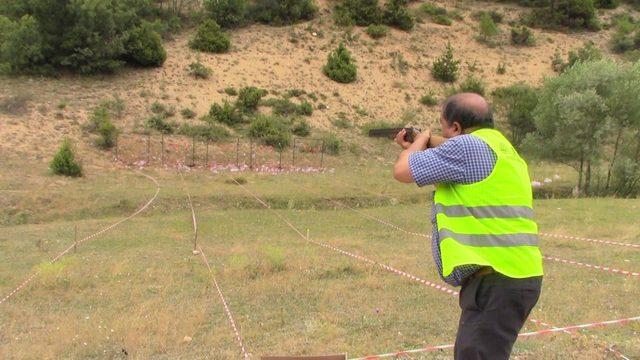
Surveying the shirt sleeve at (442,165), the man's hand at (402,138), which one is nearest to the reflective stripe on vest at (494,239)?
the shirt sleeve at (442,165)

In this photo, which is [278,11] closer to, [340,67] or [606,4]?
[340,67]

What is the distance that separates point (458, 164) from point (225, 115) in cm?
3318

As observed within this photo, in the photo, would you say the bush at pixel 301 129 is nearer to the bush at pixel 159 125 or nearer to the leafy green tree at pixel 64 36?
the bush at pixel 159 125

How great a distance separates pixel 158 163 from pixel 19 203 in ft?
30.9

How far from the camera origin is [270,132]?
3406 centimetres

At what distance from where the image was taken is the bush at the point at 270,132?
111ft

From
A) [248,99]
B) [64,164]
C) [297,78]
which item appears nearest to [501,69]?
[297,78]

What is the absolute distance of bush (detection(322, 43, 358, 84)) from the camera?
141 feet

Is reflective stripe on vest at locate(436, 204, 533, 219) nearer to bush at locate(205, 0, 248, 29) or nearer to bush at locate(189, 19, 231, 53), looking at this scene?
bush at locate(189, 19, 231, 53)

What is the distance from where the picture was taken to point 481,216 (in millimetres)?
2893

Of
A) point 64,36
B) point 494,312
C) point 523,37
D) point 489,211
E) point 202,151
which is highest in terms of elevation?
point 489,211

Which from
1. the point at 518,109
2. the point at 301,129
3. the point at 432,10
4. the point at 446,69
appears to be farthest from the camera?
the point at 432,10

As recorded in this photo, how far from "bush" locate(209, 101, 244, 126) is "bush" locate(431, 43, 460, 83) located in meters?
16.7

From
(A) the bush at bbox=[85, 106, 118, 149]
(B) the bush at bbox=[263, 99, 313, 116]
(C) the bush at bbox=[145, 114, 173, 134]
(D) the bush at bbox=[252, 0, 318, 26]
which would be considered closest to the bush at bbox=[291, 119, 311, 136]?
(B) the bush at bbox=[263, 99, 313, 116]
